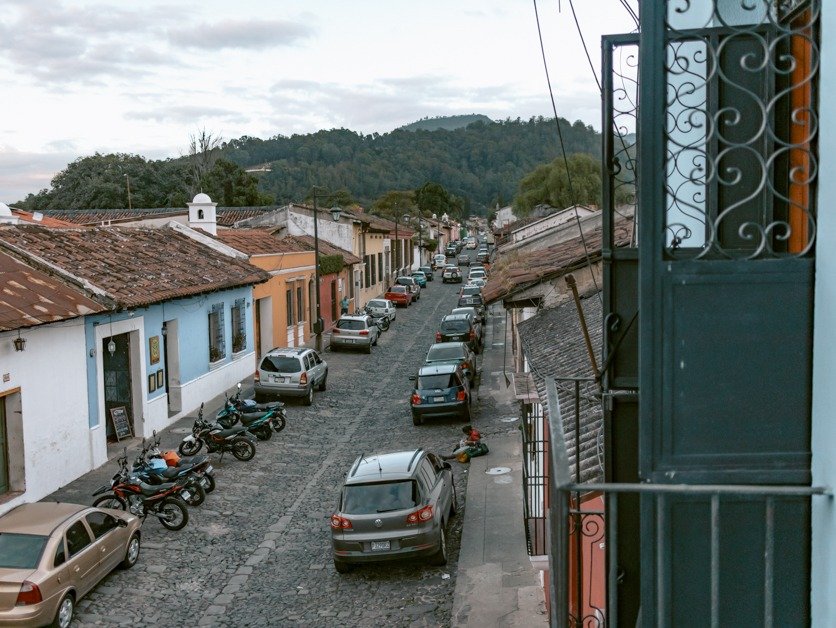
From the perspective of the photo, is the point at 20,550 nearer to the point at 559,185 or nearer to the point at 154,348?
the point at 154,348

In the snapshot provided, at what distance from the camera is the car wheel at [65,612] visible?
9656 millimetres

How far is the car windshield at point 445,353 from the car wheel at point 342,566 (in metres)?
13.3

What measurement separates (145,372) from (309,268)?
17.0m

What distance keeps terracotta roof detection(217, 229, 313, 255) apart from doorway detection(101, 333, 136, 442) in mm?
10012

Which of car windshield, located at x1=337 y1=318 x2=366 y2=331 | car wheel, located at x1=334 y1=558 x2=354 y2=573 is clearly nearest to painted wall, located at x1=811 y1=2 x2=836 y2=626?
car wheel, located at x1=334 y1=558 x2=354 y2=573

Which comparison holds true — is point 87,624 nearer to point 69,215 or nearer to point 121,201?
point 69,215

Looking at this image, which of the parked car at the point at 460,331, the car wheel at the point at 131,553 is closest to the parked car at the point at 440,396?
the car wheel at the point at 131,553

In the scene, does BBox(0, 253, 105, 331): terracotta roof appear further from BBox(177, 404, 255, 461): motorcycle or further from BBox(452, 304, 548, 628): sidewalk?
BBox(452, 304, 548, 628): sidewalk

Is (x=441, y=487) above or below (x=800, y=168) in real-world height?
below

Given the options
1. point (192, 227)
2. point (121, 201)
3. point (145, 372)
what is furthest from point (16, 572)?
point (121, 201)

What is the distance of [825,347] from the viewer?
11.8 feet

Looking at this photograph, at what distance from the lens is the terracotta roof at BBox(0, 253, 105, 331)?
13844mm

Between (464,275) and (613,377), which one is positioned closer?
(613,377)

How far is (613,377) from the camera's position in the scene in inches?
208
